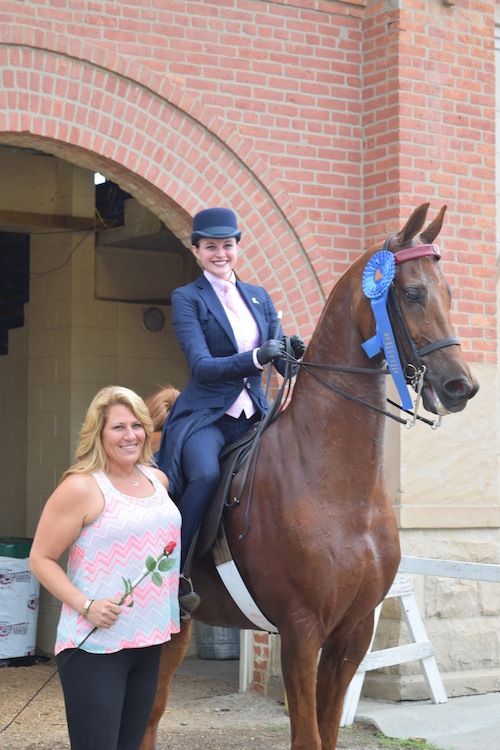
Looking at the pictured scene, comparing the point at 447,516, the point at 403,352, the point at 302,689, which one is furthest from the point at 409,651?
the point at 403,352

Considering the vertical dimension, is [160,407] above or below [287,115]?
below

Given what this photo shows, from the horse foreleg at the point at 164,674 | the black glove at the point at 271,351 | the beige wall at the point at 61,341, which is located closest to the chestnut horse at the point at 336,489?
the black glove at the point at 271,351

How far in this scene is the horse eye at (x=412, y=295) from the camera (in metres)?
4.59

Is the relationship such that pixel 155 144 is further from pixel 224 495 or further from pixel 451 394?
pixel 451 394

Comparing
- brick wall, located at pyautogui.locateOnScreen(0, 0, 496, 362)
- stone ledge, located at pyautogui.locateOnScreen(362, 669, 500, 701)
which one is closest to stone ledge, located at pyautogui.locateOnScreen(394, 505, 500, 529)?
stone ledge, located at pyautogui.locateOnScreen(362, 669, 500, 701)

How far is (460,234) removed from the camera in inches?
340

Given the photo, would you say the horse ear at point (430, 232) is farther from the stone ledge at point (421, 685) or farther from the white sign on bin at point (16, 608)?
the white sign on bin at point (16, 608)

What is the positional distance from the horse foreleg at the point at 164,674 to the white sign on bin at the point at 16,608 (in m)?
4.54

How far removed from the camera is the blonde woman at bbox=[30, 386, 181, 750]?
3.91 m

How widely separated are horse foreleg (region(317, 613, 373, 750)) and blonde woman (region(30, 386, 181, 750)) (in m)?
0.98

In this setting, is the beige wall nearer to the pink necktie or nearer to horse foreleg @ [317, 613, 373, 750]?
the pink necktie

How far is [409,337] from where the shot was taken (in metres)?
4.57

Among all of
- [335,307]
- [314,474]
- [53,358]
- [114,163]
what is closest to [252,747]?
[314,474]

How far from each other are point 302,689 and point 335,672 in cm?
31
